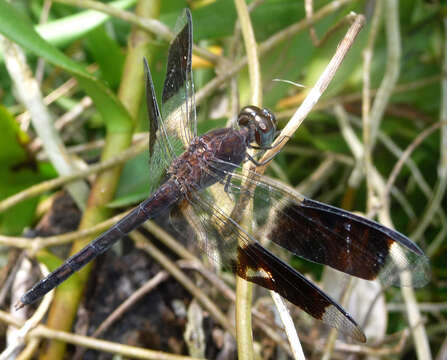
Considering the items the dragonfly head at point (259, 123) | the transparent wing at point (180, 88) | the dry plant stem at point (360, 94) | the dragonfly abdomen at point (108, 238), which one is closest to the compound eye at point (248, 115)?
the dragonfly head at point (259, 123)

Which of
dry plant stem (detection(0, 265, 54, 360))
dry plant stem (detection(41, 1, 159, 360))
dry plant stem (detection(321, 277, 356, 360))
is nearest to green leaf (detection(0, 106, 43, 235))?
dry plant stem (detection(41, 1, 159, 360))

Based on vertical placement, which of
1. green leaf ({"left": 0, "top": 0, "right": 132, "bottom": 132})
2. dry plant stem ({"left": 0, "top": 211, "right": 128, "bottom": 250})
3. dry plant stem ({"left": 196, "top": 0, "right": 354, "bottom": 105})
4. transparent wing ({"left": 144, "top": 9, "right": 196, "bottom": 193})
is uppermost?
green leaf ({"left": 0, "top": 0, "right": 132, "bottom": 132})

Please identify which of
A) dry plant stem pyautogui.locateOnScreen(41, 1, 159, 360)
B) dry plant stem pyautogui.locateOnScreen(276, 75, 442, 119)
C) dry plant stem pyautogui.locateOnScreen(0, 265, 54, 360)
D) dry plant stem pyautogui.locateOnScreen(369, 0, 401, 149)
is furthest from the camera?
dry plant stem pyautogui.locateOnScreen(276, 75, 442, 119)

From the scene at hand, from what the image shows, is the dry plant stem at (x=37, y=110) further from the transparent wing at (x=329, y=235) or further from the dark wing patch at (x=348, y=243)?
the dark wing patch at (x=348, y=243)

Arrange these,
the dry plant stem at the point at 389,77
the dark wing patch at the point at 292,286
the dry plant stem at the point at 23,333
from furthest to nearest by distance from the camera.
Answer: the dry plant stem at the point at 389,77
the dry plant stem at the point at 23,333
the dark wing patch at the point at 292,286

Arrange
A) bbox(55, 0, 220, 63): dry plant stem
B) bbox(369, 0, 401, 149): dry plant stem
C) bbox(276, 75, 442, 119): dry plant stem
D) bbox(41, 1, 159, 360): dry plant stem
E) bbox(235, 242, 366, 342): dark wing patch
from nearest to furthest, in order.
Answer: bbox(235, 242, 366, 342): dark wing patch → bbox(41, 1, 159, 360): dry plant stem → bbox(55, 0, 220, 63): dry plant stem → bbox(369, 0, 401, 149): dry plant stem → bbox(276, 75, 442, 119): dry plant stem

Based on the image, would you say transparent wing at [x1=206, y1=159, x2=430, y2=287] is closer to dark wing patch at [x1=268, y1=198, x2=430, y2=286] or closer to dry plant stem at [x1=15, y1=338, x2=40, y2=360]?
dark wing patch at [x1=268, y1=198, x2=430, y2=286]
